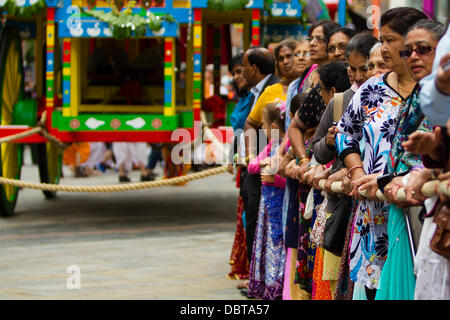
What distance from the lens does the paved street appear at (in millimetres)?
6020

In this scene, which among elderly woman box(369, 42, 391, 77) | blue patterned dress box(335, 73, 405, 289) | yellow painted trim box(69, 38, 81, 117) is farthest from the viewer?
yellow painted trim box(69, 38, 81, 117)

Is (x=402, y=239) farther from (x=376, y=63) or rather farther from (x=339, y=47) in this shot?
(x=339, y=47)

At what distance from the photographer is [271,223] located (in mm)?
5520

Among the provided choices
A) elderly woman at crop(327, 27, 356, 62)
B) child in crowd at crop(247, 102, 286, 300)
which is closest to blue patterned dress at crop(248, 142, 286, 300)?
child in crowd at crop(247, 102, 286, 300)

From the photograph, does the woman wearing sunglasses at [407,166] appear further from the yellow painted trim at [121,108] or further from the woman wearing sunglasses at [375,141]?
the yellow painted trim at [121,108]

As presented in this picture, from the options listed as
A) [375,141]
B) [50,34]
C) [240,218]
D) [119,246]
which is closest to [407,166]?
[375,141]

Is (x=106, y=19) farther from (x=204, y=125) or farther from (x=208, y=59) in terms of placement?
(x=208, y=59)

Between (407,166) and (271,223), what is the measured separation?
2569 mm

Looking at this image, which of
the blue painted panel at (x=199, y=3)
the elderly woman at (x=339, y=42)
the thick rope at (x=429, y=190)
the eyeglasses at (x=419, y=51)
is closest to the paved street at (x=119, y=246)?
the elderly woman at (x=339, y=42)

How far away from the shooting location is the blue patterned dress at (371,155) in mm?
3395

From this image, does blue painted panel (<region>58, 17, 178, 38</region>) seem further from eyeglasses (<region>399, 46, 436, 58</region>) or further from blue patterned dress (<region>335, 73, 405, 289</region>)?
eyeglasses (<region>399, 46, 436, 58</region>)

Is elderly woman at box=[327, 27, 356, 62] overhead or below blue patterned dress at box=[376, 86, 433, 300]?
overhead

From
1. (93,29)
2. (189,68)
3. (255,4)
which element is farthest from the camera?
(189,68)

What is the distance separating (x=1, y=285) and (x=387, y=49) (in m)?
3.67
